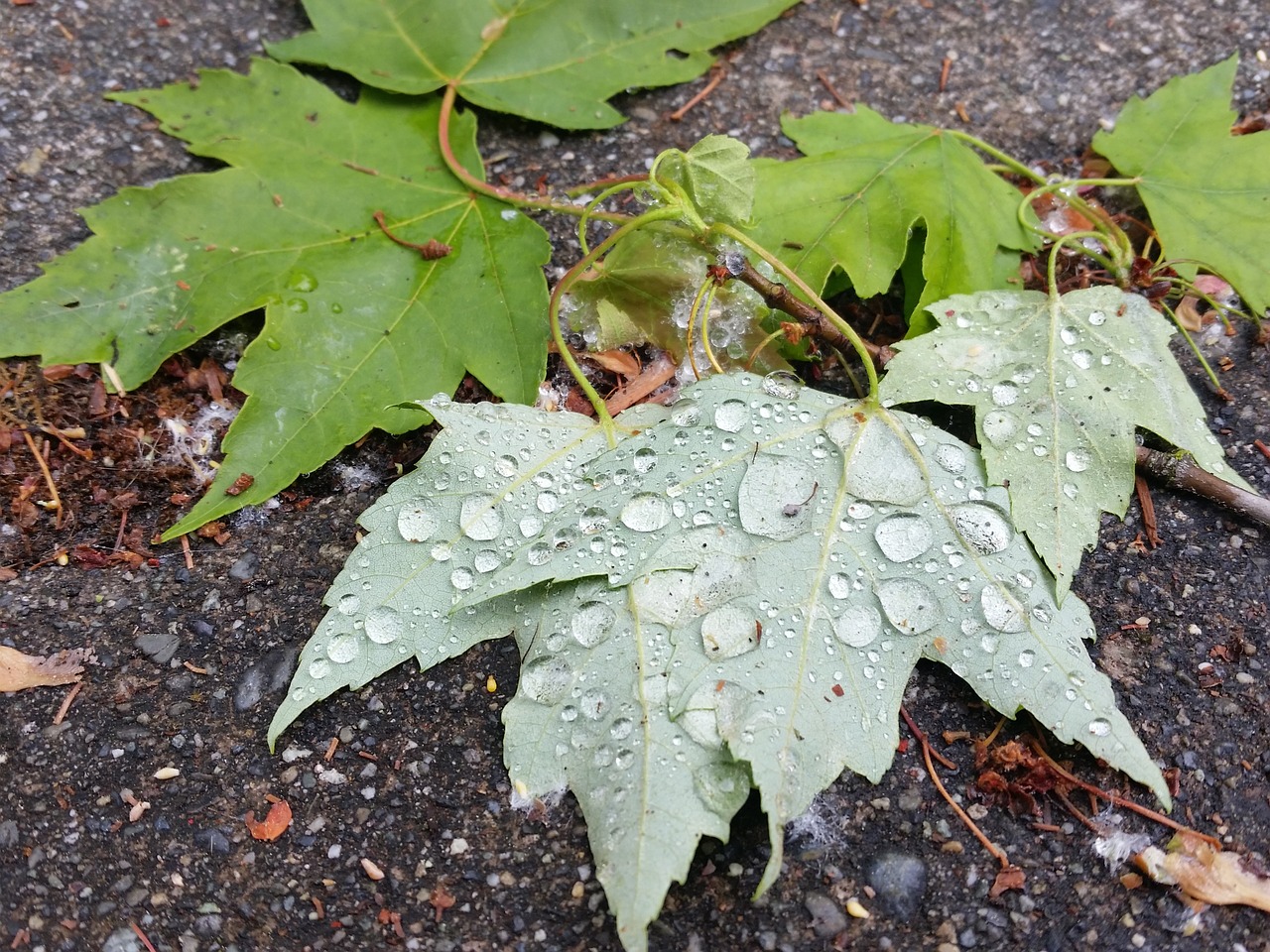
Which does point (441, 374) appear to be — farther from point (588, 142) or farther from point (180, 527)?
point (588, 142)

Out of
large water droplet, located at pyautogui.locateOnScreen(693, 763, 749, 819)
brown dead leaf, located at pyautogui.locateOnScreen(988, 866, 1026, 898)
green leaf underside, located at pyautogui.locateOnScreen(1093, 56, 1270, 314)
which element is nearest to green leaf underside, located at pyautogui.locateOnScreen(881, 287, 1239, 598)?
green leaf underside, located at pyautogui.locateOnScreen(1093, 56, 1270, 314)

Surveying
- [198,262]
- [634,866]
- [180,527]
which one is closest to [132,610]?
[180,527]

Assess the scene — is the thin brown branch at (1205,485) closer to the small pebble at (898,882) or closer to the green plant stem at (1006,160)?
the green plant stem at (1006,160)

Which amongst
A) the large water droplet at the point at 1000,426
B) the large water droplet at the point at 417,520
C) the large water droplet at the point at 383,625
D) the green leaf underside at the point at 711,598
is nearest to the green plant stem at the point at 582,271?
the green leaf underside at the point at 711,598

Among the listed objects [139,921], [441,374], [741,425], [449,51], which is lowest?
[139,921]

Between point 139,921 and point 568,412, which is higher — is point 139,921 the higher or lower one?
the lower one

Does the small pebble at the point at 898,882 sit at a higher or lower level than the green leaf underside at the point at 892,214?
lower

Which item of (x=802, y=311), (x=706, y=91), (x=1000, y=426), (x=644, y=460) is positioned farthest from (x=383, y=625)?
(x=706, y=91)
